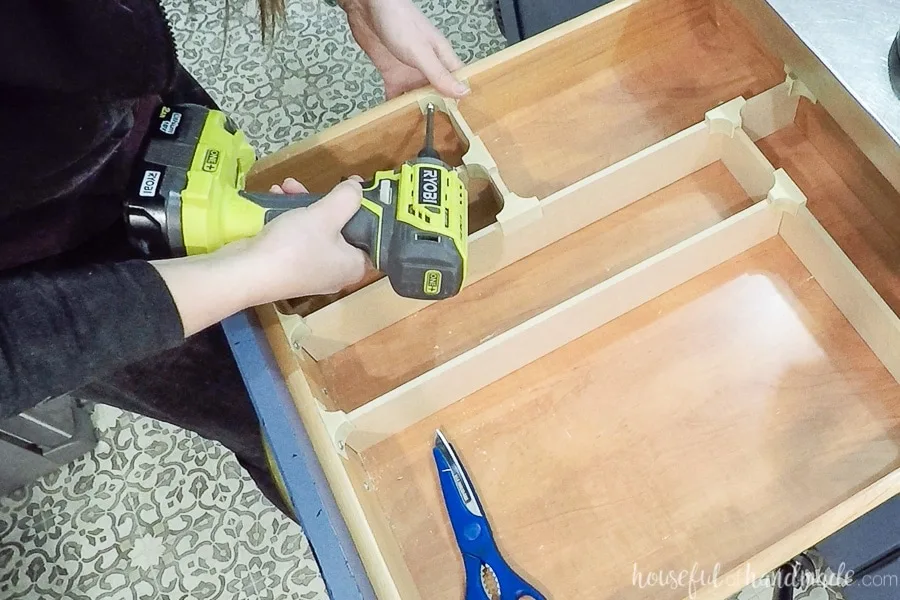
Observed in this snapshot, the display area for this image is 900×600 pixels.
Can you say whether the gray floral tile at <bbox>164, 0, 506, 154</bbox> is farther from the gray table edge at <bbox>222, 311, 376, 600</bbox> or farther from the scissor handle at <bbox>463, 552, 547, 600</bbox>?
the scissor handle at <bbox>463, 552, 547, 600</bbox>

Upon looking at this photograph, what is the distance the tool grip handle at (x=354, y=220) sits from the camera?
2.21 feet

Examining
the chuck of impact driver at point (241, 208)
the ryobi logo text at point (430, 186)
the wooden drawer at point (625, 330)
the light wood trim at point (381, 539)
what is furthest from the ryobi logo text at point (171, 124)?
the light wood trim at point (381, 539)

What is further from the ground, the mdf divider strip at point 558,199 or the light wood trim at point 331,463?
the mdf divider strip at point 558,199

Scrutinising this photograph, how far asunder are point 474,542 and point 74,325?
357 millimetres

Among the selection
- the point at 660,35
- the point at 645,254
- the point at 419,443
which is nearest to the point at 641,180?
the point at 645,254

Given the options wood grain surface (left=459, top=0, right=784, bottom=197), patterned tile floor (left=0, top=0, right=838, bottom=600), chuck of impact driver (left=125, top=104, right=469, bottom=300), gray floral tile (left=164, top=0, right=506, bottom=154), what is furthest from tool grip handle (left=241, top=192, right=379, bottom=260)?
gray floral tile (left=164, top=0, right=506, bottom=154)

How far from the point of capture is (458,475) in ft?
2.28

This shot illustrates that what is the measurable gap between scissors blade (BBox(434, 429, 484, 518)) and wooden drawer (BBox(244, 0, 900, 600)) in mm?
19

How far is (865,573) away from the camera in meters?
0.75

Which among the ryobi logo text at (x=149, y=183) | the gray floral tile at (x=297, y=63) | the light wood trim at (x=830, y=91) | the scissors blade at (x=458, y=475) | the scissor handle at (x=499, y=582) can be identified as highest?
the light wood trim at (x=830, y=91)

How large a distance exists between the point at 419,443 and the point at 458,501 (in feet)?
0.23

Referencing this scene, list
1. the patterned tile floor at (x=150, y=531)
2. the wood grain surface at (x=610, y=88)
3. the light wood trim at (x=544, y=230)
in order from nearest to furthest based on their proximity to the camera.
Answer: the light wood trim at (x=544, y=230)
the wood grain surface at (x=610, y=88)
the patterned tile floor at (x=150, y=531)

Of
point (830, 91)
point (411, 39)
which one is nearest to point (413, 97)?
point (411, 39)

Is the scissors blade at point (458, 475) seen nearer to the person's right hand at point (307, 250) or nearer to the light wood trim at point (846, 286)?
the person's right hand at point (307, 250)
